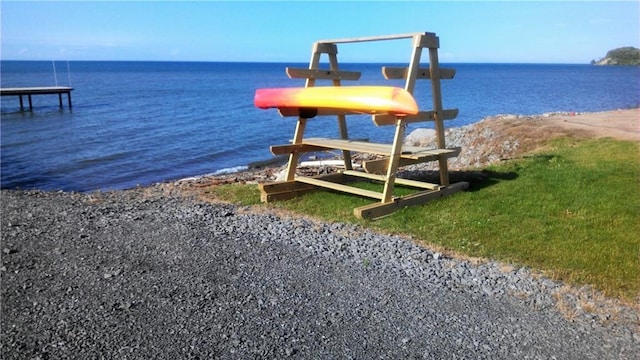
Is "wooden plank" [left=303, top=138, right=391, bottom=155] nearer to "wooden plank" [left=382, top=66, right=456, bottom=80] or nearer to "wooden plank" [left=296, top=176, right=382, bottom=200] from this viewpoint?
"wooden plank" [left=296, top=176, right=382, bottom=200]

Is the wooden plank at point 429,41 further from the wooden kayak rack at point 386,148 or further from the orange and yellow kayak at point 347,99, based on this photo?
the orange and yellow kayak at point 347,99

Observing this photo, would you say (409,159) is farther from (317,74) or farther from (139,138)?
(139,138)

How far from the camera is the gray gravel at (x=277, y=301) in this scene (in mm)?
4234

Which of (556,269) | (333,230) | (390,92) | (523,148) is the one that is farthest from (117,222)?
(523,148)

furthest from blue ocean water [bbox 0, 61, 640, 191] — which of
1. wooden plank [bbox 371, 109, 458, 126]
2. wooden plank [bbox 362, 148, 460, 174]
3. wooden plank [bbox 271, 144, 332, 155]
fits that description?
wooden plank [bbox 371, 109, 458, 126]

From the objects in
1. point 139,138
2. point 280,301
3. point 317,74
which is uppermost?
point 317,74

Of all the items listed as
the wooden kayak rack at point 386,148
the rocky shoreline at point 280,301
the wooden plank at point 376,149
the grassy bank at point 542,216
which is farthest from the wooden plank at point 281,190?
the rocky shoreline at point 280,301

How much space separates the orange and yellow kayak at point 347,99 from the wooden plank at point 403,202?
1.39m

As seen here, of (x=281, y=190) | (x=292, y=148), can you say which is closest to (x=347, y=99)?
(x=292, y=148)

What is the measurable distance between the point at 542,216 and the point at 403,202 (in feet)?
6.46

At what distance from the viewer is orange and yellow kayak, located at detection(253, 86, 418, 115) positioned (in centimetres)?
693

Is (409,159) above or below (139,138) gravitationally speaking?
below

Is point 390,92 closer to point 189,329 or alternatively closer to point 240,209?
point 240,209

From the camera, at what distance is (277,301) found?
16.6 feet
